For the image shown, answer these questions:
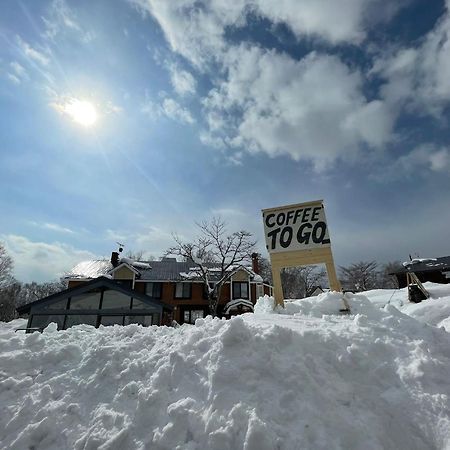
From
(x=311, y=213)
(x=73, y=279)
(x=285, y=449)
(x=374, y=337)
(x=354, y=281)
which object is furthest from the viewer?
(x=354, y=281)

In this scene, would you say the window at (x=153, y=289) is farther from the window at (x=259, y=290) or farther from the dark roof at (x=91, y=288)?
the dark roof at (x=91, y=288)

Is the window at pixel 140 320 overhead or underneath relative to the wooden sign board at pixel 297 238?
underneath

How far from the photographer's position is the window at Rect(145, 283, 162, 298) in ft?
111

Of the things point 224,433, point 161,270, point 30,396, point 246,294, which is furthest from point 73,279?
point 224,433

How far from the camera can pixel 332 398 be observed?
11.4 ft

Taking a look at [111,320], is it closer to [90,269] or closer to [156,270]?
[156,270]

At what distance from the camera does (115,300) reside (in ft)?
59.4

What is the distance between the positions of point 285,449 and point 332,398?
2.89 feet

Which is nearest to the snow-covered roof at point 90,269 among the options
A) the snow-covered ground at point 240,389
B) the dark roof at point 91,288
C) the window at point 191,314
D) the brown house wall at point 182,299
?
the brown house wall at point 182,299

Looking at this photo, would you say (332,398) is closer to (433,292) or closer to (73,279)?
(433,292)

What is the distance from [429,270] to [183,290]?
2761cm

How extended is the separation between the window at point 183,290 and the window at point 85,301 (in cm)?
1657

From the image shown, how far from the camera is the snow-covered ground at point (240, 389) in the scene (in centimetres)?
312

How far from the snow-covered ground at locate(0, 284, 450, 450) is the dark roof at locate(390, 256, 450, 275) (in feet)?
105
